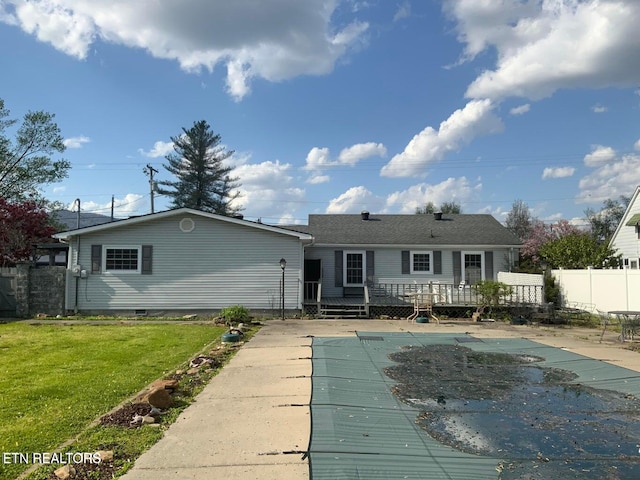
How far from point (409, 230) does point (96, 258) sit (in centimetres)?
1309

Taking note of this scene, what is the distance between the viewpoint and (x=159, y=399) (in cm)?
531

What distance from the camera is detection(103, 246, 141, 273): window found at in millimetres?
16109

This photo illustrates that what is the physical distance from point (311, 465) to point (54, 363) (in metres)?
6.40

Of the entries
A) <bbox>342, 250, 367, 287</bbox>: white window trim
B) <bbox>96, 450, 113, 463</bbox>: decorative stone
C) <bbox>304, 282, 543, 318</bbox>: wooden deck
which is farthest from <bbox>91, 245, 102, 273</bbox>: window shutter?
<bbox>96, 450, 113, 463</bbox>: decorative stone

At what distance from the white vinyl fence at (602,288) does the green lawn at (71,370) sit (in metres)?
12.0

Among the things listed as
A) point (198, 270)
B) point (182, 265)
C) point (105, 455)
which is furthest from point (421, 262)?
point (105, 455)

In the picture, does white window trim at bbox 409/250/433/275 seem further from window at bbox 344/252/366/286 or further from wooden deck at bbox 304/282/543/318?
window at bbox 344/252/366/286

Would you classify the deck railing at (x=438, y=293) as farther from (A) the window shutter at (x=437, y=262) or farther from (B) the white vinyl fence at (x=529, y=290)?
(A) the window shutter at (x=437, y=262)

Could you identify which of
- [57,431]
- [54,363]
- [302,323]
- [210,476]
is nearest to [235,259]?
[302,323]

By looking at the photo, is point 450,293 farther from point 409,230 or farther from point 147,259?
point 147,259

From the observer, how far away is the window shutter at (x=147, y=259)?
16.1 meters

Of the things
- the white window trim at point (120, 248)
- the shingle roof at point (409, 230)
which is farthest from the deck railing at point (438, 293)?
the white window trim at point (120, 248)

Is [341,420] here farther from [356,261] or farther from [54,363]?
[356,261]

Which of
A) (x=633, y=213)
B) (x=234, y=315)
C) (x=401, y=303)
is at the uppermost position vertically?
(x=633, y=213)
